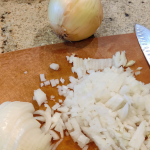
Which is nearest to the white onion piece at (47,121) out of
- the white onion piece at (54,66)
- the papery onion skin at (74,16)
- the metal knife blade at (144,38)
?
the white onion piece at (54,66)

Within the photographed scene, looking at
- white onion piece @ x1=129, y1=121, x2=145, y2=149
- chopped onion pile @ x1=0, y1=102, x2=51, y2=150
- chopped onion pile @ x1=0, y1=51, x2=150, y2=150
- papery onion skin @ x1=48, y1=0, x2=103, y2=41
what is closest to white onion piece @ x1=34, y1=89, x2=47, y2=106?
chopped onion pile @ x1=0, y1=51, x2=150, y2=150

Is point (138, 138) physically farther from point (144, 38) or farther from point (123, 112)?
point (144, 38)

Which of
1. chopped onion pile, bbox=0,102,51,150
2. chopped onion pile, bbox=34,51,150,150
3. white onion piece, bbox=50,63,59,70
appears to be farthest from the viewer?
white onion piece, bbox=50,63,59,70

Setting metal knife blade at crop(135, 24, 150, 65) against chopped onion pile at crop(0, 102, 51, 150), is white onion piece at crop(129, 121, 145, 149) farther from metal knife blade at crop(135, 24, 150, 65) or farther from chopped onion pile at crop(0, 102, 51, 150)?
metal knife blade at crop(135, 24, 150, 65)

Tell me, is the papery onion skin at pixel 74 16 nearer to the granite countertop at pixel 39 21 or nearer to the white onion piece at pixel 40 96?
the granite countertop at pixel 39 21

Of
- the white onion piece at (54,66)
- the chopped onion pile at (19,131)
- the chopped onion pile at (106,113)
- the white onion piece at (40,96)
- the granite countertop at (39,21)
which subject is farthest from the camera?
the granite countertop at (39,21)

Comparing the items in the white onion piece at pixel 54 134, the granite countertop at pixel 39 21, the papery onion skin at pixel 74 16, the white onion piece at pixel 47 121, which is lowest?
the white onion piece at pixel 54 134
